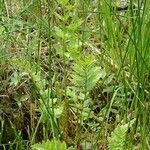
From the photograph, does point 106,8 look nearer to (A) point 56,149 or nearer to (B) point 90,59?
(B) point 90,59

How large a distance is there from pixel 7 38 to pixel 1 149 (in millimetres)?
374

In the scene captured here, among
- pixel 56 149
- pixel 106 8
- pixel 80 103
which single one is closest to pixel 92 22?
pixel 106 8

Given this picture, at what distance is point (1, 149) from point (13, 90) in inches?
8.7

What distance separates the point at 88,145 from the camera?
133 cm

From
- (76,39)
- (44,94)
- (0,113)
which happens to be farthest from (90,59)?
(0,113)

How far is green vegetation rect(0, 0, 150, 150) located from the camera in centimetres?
127

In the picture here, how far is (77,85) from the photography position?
4.46 ft

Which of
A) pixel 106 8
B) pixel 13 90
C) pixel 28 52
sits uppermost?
pixel 106 8

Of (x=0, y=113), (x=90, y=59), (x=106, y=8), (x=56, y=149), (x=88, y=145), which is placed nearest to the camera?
(x=56, y=149)

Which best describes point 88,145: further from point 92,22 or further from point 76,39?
point 92,22

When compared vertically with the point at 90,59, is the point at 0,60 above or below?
below

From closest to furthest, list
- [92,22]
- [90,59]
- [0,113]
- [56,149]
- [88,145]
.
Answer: [56,149] < [90,59] < [88,145] < [0,113] < [92,22]

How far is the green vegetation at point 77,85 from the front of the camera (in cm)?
127

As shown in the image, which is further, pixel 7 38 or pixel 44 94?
pixel 7 38
